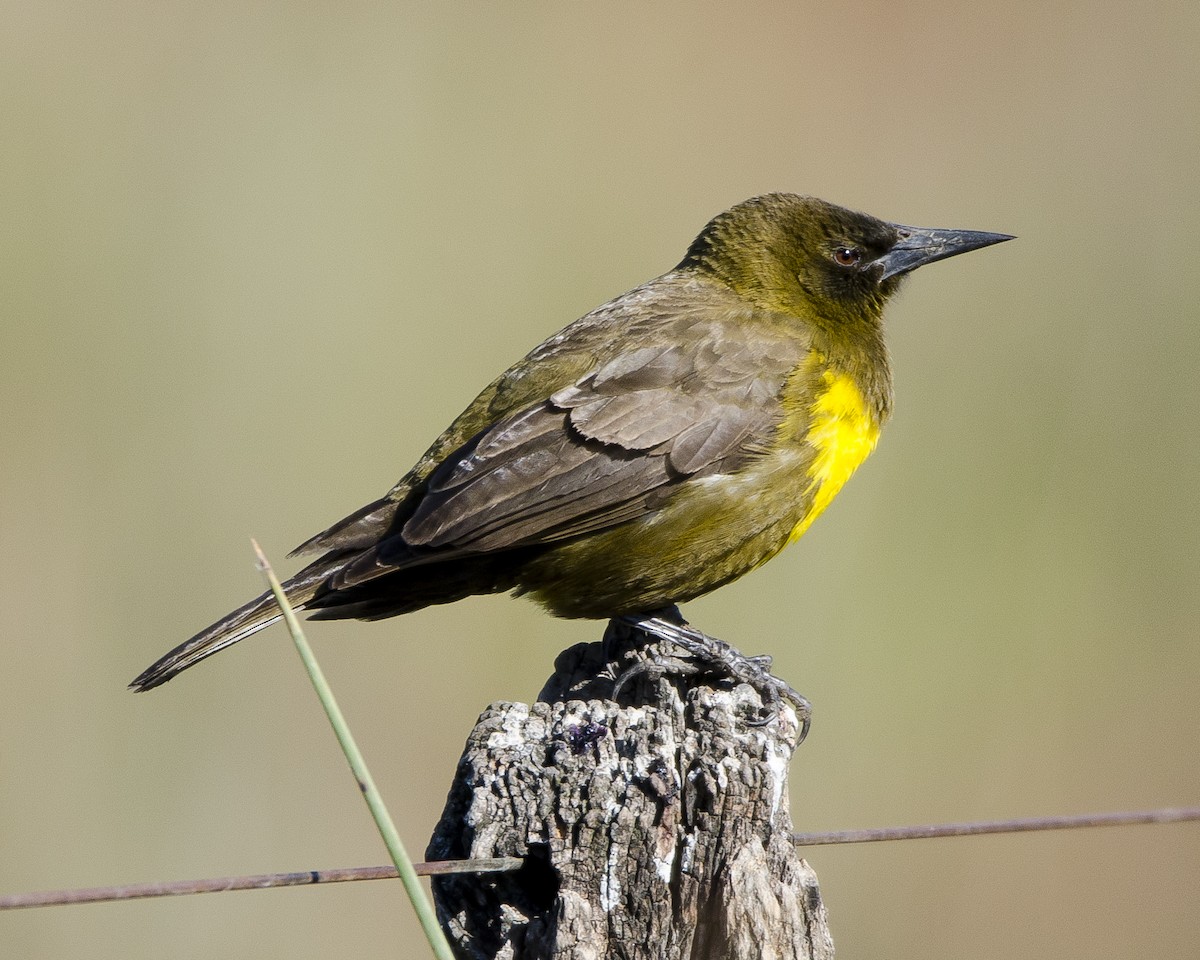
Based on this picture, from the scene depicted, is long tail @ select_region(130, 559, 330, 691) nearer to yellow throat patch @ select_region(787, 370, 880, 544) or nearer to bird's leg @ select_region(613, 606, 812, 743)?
bird's leg @ select_region(613, 606, 812, 743)

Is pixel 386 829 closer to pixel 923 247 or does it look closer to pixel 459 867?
pixel 459 867

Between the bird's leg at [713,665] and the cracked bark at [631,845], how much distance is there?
74 cm

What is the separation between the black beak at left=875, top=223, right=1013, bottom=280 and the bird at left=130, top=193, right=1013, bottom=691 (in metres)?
0.58

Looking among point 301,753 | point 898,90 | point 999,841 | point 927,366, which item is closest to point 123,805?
point 301,753

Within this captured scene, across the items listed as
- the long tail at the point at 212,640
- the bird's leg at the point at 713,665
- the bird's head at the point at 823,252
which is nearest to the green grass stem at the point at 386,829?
the bird's leg at the point at 713,665

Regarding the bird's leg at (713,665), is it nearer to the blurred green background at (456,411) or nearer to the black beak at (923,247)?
the black beak at (923,247)

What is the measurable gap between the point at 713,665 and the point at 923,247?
196cm

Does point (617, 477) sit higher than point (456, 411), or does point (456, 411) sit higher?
point (456, 411)

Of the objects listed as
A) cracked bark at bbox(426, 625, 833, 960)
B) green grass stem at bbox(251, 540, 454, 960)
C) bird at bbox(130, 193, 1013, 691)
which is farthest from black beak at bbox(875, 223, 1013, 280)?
green grass stem at bbox(251, 540, 454, 960)

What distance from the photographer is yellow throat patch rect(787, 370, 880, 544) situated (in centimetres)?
482

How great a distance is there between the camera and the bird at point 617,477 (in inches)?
175

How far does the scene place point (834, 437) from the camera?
488cm

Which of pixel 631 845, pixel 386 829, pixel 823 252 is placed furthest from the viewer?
pixel 823 252

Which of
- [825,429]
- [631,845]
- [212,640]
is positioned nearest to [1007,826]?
[631,845]
